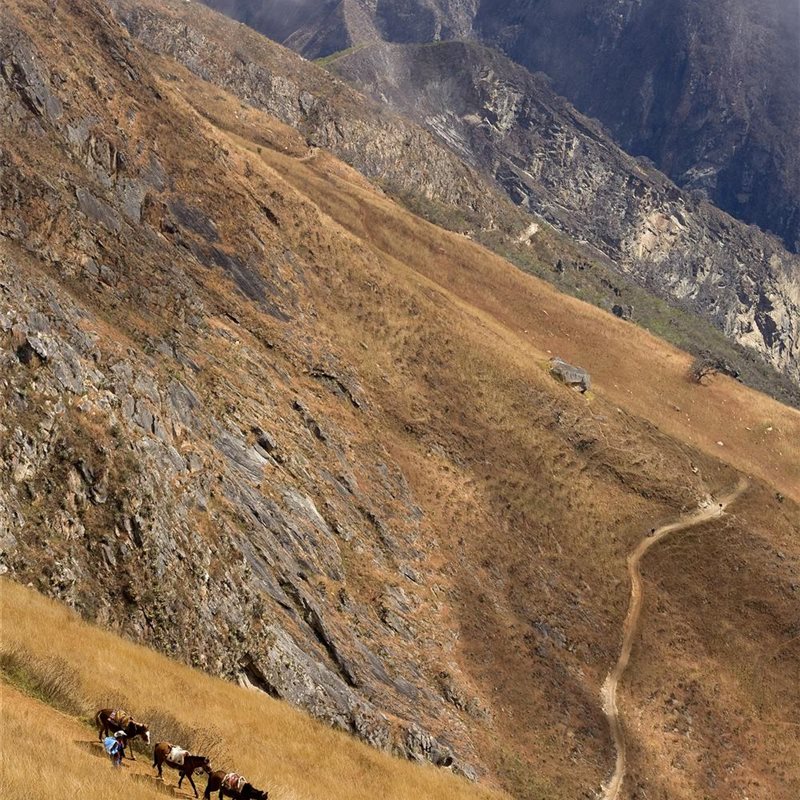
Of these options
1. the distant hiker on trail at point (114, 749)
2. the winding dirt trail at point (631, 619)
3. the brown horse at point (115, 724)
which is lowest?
the winding dirt trail at point (631, 619)

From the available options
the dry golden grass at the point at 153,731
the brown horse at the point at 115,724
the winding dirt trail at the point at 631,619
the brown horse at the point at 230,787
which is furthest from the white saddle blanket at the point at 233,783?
the winding dirt trail at the point at 631,619

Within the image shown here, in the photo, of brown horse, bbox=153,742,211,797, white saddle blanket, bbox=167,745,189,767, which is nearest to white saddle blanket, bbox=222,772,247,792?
brown horse, bbox=153,742,211,797

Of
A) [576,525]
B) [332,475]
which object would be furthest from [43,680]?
[576,525]

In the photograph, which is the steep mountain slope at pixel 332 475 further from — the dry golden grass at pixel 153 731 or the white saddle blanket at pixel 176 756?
the white saddle blanket at pixel 176 756

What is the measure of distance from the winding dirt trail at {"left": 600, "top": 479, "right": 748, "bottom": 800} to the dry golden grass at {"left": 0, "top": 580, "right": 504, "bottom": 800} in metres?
19.0

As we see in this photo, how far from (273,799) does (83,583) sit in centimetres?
1107

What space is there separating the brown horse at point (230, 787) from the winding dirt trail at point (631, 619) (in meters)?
29.6

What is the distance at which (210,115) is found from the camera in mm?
98312

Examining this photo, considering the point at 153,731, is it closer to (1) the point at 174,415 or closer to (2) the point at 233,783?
(2) the point at 233,783

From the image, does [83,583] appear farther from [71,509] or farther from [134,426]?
[134,426]

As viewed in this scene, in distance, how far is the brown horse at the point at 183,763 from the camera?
12781mm

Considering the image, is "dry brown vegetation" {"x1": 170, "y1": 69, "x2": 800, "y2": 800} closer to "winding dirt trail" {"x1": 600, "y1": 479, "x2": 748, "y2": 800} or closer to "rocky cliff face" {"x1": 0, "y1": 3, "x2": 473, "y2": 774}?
"winding dirt trail" {"x1": 600, "y1": 479, "x2": 748, "y2": 800}

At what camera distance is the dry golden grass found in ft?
34.4

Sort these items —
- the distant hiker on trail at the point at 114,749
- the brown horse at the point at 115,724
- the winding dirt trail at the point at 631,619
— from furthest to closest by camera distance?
the winding dirt trail at the point at 631,619, the brown horse at the point at 115,724, the distant hiker on trail at the point at 114,749
